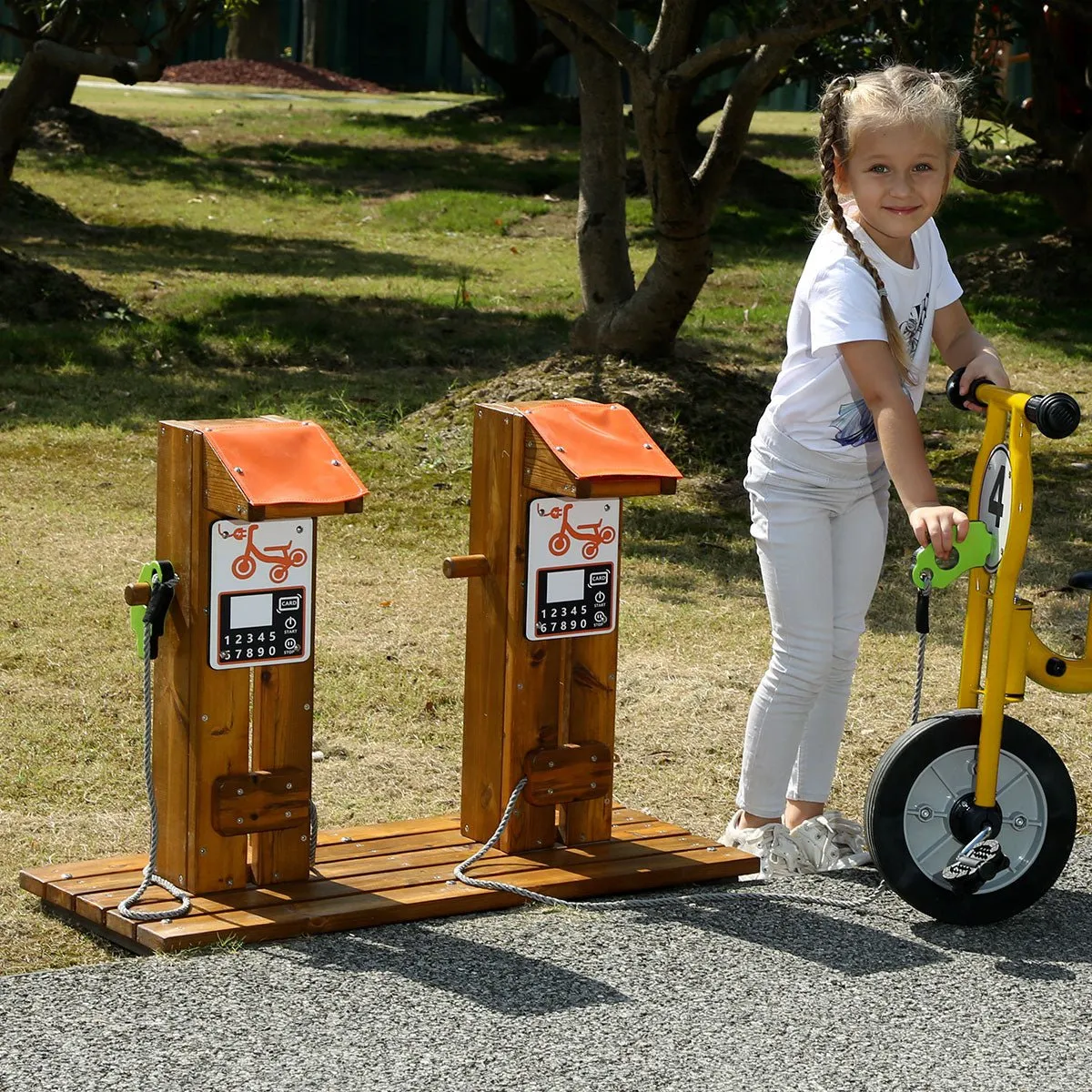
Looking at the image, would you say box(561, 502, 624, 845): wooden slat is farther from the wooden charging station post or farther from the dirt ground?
the dirt ground

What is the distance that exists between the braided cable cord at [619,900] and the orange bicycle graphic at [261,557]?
79 centimetres

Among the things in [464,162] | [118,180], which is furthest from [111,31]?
[464,162]

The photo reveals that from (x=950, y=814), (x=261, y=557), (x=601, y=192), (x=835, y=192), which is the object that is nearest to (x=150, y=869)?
(x=261, y=557)

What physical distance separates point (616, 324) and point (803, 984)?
611 centimetres

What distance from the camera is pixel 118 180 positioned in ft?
59.1

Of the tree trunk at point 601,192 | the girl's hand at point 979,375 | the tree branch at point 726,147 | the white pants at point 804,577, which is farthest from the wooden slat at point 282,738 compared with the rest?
the tree trunk at point 601,192

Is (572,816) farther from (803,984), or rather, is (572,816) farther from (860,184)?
(860,184)

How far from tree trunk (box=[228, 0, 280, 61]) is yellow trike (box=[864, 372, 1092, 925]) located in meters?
28.9

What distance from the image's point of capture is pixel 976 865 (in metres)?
A: 3.86

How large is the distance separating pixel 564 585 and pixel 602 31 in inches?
201

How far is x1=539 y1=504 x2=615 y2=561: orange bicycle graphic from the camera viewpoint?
414 cm

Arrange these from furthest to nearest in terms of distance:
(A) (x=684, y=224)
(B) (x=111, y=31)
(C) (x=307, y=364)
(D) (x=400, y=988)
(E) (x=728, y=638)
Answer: (B) (x=111, y=31), (C) (x=307, y=364), (A) (x=684, y=224), (E) (x=728, y=638), (D) (x=400, y=988)

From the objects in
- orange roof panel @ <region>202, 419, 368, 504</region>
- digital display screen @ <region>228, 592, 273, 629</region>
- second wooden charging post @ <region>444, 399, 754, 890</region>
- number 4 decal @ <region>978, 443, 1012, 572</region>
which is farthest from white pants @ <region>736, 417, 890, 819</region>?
digital display screen @ <region>228, 592, 273, 629</region>

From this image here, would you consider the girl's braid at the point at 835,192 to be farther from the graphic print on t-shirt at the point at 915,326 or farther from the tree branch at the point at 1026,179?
the tree branch at the point at 1026,179
